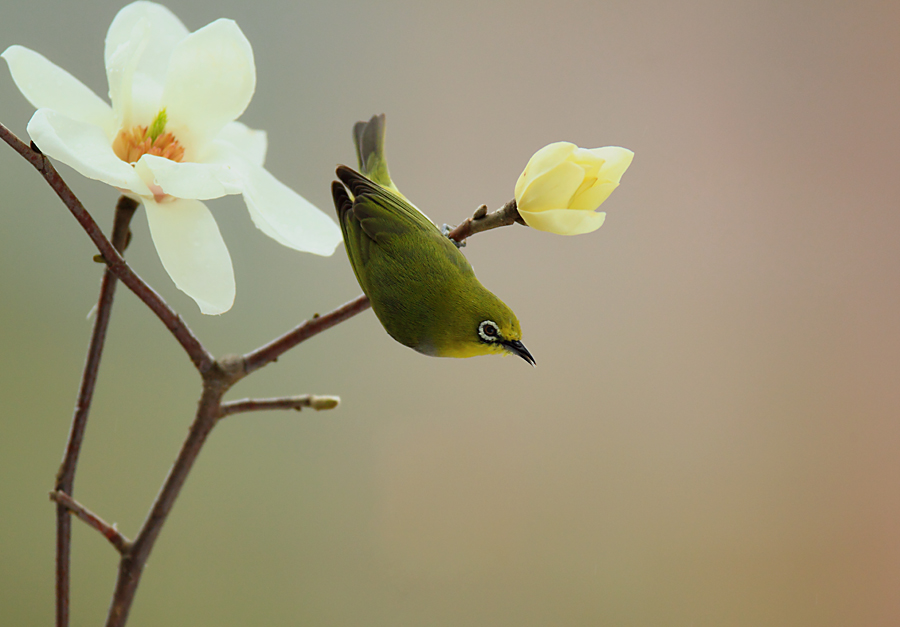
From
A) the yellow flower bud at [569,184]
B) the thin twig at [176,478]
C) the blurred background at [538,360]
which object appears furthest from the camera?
the blurred background at [538,360]

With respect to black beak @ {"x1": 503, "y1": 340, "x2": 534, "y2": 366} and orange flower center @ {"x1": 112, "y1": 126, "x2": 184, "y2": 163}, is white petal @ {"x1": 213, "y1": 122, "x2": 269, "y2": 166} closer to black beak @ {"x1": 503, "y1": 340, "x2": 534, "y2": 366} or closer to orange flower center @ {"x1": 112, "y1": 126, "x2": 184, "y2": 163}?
orange flower center @ {"x1": 112, "y1": 126, "x2": 184, "y2": 163}

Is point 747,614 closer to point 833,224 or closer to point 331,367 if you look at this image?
point 833,224

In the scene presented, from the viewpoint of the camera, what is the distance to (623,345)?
1076mm

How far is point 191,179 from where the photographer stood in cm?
20

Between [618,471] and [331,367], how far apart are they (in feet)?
1.70

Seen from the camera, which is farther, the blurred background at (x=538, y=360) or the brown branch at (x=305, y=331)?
the blurred background at (x=538, y=360)

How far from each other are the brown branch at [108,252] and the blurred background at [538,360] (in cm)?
73

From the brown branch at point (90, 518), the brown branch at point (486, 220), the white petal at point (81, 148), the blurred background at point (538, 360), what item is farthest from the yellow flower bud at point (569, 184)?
the blurred background at point (538, 360)

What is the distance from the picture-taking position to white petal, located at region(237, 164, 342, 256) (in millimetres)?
233

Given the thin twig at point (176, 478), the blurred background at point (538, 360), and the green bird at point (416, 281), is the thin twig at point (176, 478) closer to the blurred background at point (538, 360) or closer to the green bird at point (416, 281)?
the green bird at point (416, 281)

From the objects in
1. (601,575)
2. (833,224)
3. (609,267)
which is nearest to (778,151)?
(833,224)

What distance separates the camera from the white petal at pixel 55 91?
246mm

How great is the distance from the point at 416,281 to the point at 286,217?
0.06 m

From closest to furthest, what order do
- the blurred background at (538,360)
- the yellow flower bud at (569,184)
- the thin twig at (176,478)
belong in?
the yellow flower bud at (569,184) → the thin twig at (176,478) → the blurred background at (538,360)
